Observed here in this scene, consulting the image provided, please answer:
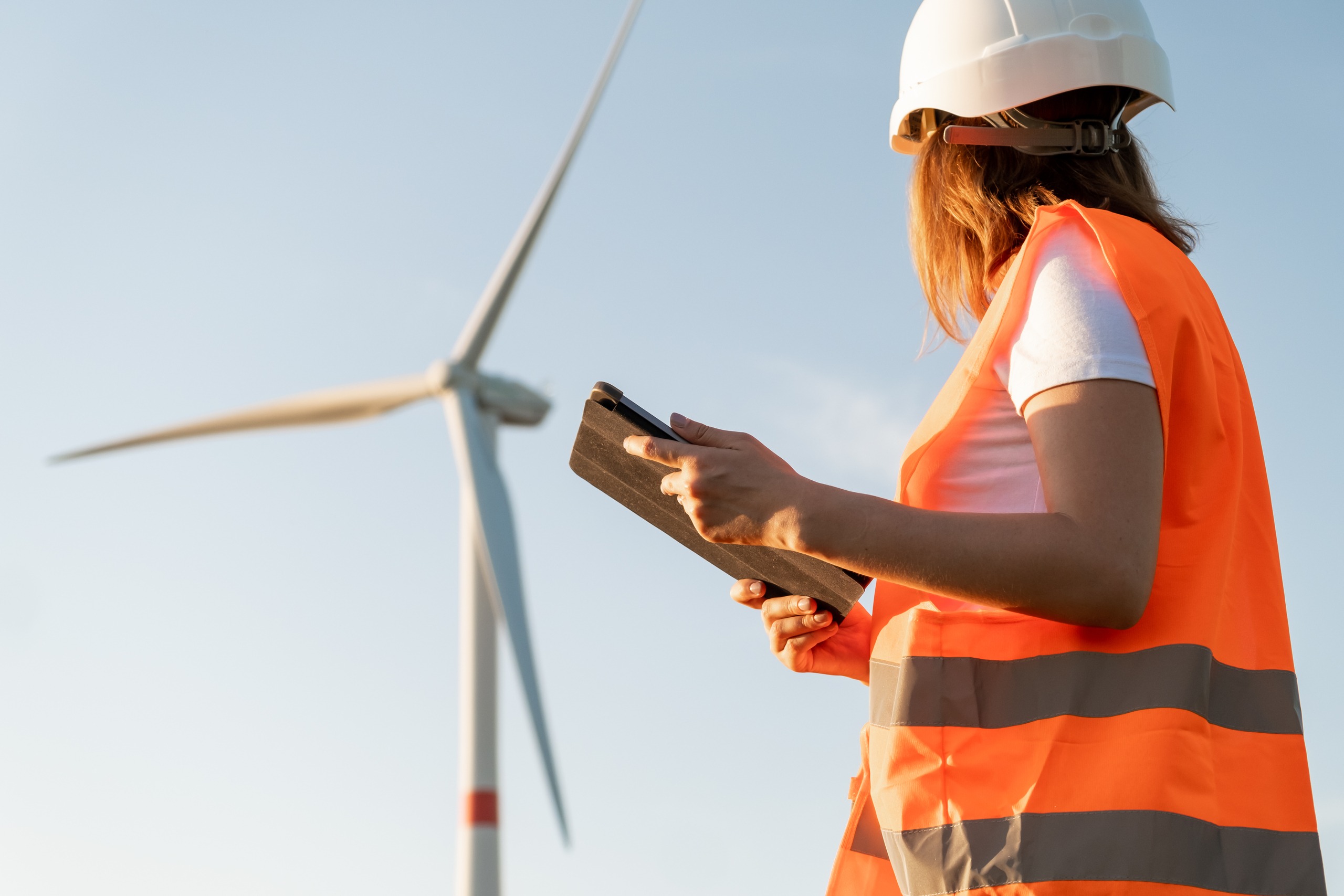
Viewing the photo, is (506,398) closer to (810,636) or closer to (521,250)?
(521,250)

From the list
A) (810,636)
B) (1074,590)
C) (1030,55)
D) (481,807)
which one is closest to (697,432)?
(1074,590)

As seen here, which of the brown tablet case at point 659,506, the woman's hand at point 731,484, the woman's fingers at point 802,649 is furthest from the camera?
the woman's fingers at point 802,649

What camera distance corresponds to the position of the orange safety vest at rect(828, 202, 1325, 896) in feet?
8.25

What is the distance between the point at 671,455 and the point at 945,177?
1.18 m

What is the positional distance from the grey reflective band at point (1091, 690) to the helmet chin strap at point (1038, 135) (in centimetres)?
137

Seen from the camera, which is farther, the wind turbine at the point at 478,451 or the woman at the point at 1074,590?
the wind turbine at the point at 478,451

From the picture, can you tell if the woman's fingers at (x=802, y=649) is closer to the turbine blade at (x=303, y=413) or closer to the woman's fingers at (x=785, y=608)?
the woman's fingers at (x=785, y=608)

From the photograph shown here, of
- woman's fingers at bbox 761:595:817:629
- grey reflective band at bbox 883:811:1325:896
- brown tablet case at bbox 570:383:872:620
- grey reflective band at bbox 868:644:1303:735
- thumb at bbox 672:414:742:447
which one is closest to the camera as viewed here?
grey reflective band at bbox 883:811:1325:896

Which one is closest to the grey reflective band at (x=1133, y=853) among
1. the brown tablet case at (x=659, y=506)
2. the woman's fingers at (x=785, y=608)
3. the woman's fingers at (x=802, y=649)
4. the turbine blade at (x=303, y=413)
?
the brown tablet case at (x=659, y=506)

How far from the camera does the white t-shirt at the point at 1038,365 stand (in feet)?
8.59

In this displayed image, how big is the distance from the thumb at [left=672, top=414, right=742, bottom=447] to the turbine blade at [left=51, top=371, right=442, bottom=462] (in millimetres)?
16024

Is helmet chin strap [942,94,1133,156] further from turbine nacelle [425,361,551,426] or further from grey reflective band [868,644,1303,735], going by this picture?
turbine nacelle [425,361,551,426]

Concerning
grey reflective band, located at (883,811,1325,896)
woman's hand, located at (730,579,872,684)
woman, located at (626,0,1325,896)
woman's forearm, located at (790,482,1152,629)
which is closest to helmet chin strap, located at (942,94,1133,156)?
woman, located at (626,0,1325,896)

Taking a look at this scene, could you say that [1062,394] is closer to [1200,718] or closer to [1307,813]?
[1200,718]
